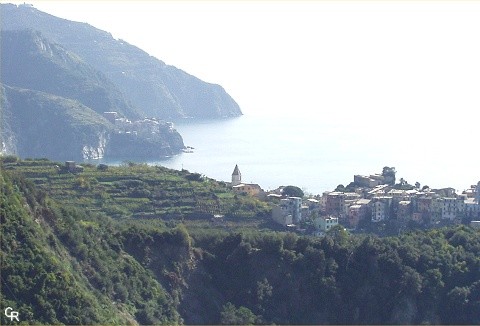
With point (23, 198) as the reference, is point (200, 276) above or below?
below

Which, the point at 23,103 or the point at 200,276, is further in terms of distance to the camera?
the point at 23,103

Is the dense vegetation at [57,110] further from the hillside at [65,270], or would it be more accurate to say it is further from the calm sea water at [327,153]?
the hillside at [65,270]

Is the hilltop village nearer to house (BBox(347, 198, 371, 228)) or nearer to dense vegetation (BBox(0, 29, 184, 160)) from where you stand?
house (BBox(347, 198, 371, 228))

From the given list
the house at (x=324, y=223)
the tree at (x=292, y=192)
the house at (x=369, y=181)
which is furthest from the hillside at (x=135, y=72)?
the house at (x=324, y=223)

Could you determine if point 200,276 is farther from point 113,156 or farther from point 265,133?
point 265,133

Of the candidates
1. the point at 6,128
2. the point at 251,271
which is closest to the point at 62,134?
the point at 6,128

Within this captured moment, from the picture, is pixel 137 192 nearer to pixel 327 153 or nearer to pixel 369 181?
pixel 369 181

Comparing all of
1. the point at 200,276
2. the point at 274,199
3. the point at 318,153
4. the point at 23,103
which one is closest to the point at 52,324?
the point at 200,276

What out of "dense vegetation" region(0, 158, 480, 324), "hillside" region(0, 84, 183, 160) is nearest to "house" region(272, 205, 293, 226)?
"dense vegetation" region(0, 158, 480, 324)
